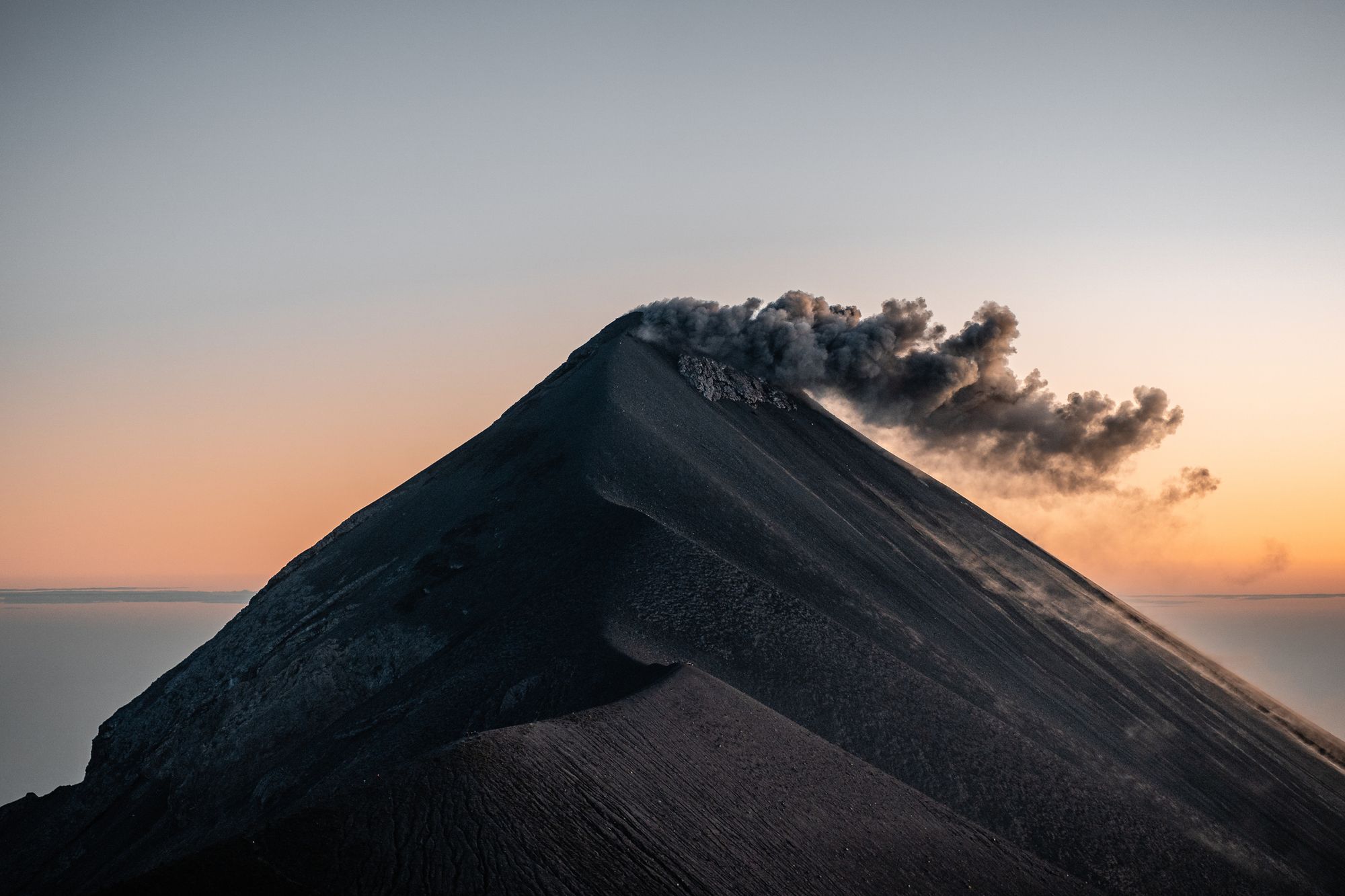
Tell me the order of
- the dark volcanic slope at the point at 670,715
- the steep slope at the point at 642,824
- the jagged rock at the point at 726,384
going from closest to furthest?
1. the steep slope at the point at 642,824
2. the dark volcanic slope at the point at 670,715
3. the jagged rock at the point at 726,384

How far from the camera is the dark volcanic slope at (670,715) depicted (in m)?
26.2

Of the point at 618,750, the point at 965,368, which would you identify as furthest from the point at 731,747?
the point at 965,368

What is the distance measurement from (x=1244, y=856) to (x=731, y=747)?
24.8 metres

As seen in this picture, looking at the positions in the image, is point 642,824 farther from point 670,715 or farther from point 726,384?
point 726,384

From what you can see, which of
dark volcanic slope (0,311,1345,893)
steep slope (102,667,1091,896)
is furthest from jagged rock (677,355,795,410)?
steep slope (102,667,1091,896)

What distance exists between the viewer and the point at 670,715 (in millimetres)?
32281

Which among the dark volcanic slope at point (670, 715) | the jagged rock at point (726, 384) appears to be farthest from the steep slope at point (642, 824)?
the jagged rock at point (726, 384)

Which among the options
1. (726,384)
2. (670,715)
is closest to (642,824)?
(670,715)

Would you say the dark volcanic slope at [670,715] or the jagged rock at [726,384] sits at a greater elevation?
the jagged rock at [726,384]

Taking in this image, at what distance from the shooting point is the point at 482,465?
62.0 meters

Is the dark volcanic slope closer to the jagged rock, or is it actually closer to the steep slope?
the steep slope

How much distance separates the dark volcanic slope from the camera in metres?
26.2

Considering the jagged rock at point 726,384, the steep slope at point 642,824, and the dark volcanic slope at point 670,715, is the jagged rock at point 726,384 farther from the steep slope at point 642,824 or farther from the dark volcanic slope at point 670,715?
the steep slope at point 642,824

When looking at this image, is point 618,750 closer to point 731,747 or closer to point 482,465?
point 731,747
